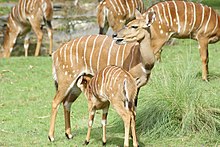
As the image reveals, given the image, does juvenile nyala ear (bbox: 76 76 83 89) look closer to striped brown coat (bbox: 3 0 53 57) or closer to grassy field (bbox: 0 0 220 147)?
grassy field (bbox: 0 0 220 147)

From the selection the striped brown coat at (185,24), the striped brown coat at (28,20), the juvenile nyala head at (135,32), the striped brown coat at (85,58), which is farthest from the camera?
the striped brown coat at (28,20)

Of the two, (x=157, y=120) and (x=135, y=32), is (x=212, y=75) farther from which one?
(x=135, y=32)

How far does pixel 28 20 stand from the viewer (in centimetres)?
1233

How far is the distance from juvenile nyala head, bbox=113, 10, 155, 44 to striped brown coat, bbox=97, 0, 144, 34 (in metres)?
4.96

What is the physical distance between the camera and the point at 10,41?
12.7 m

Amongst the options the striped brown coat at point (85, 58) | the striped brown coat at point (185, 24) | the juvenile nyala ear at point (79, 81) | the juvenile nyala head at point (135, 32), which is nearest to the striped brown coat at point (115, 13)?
the striped brown coat at point (185, 24)

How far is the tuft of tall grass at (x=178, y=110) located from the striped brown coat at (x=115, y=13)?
417 cm

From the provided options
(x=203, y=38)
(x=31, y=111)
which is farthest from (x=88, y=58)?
(x=203, y=38)

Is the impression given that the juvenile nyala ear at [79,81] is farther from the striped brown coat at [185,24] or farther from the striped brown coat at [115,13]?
the striped brown coat at [115,13]

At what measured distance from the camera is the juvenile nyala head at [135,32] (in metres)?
5.91

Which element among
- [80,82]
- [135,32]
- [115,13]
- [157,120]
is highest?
[135,32]

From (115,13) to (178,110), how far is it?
15.2ft

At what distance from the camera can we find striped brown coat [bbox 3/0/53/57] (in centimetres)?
1209

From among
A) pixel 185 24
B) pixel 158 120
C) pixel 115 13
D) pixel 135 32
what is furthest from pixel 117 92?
pixel 115 13
